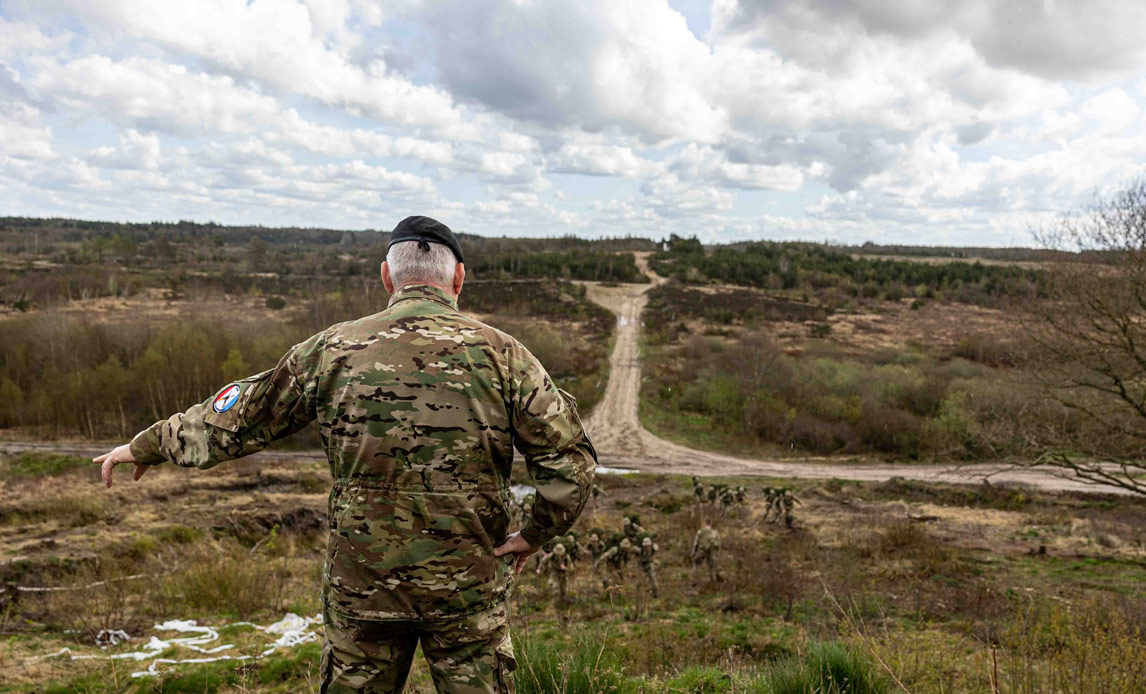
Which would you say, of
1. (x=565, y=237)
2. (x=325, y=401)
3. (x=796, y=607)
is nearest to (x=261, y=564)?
(x=796, y=607)

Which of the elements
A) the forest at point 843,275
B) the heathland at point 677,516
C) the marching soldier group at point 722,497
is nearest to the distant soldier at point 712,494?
the marching soldier group at point 722,497

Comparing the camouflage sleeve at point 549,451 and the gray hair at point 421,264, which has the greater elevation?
the gray hair at point 421,264

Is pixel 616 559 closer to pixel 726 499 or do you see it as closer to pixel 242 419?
pixel 726 499

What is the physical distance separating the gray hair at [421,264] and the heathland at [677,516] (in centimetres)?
248

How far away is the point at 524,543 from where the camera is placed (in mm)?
2512

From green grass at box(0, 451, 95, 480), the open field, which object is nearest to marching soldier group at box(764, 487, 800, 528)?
the open field

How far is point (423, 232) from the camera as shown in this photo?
8.66 ft

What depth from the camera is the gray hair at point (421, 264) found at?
263 centimetres

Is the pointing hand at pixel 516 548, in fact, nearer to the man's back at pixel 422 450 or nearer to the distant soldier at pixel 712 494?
the man's back at pixel 422 450

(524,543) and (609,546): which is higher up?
(524,543)

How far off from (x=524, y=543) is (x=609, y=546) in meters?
10.9

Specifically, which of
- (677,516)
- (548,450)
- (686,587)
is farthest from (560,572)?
(677,516)

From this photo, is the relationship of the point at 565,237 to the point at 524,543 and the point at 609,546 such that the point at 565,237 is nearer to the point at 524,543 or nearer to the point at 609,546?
the point at 609,546

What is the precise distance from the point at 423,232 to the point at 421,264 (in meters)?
0.14
